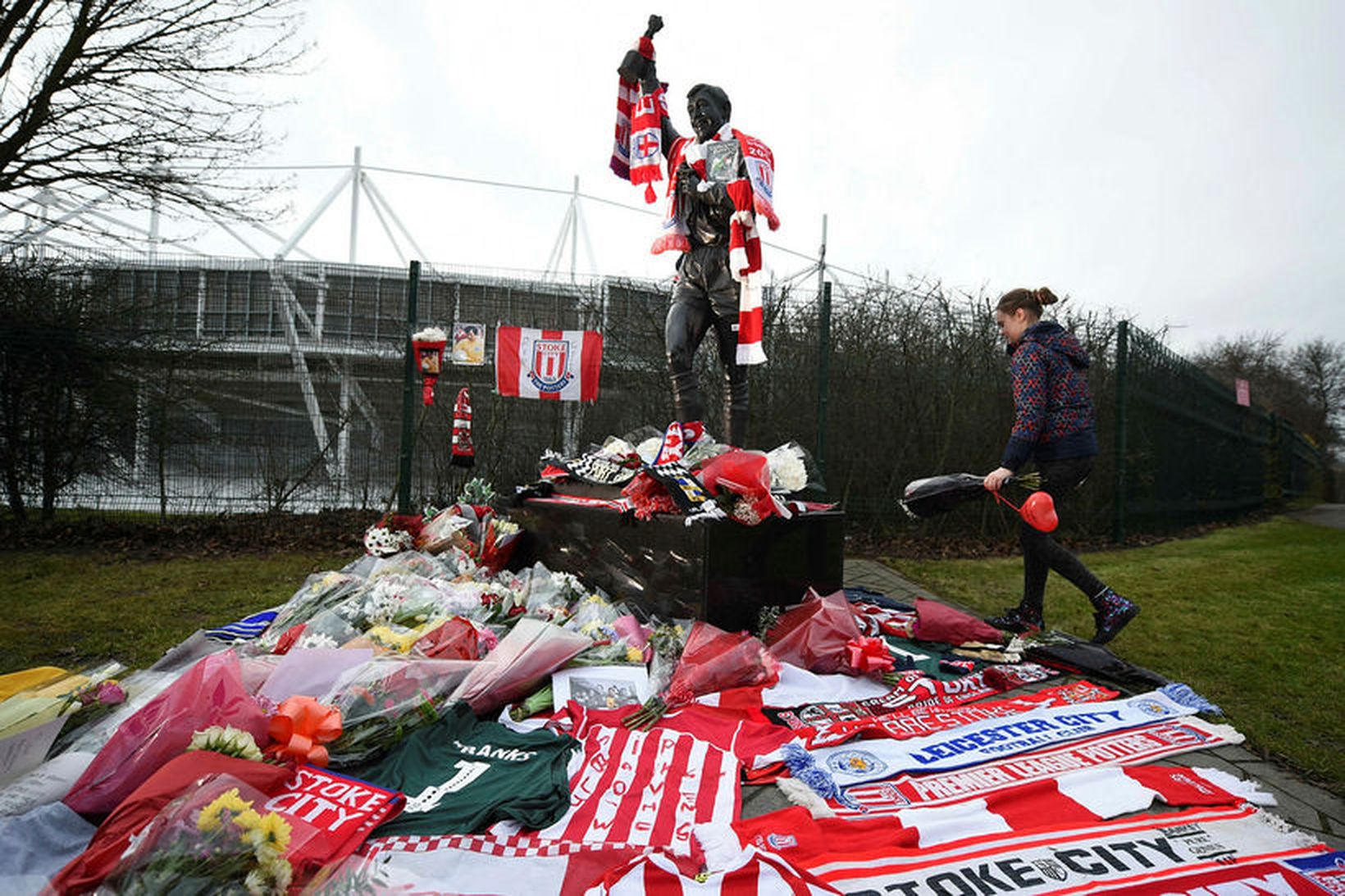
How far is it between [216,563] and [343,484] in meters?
2.28

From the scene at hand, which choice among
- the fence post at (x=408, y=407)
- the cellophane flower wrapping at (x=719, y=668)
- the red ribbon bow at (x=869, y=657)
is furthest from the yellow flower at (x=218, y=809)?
→ the fence post at (x=408, y=407)

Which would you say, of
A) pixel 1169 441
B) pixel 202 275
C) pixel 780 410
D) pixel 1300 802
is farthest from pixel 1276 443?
pixel 202 275

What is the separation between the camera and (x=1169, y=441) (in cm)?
980

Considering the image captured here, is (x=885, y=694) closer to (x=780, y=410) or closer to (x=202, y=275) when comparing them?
(x=780, y=410)

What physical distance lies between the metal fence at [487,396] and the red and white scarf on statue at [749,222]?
3.42 metres

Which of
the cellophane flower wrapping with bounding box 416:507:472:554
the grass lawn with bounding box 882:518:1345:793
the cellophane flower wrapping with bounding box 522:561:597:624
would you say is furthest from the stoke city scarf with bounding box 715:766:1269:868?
the cellophane flower wrapping with bounding box 416:507:472:554

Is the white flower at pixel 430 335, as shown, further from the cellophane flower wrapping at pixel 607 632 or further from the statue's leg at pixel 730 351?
the cellophane flower wrapping at pixel 607 632

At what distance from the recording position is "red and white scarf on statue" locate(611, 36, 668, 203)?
429 centimetres

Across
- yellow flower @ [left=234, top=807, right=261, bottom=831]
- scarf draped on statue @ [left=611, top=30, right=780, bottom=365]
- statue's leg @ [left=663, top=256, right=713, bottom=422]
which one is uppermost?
scarf draped on statue @ [left=611, top=30, right=780, bottom=365]

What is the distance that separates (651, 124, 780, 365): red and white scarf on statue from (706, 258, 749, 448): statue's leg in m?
0.16

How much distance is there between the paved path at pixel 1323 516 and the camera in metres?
13.1

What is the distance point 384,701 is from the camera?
7.09 ft

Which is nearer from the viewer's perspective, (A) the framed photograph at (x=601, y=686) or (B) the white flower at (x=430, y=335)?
(A) the framed photograph at (x=601, y=686)

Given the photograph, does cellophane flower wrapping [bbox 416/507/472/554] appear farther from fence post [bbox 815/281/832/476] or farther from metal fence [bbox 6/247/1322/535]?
fence post [bbox 815/281/832/476]
